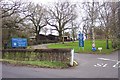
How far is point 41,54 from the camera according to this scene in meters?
21.2

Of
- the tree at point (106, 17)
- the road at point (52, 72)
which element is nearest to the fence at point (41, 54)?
the road at point (52, 72)

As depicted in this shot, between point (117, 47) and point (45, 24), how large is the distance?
4191 cm

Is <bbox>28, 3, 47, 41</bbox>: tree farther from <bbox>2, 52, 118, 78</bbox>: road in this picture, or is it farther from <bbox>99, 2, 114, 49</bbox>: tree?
<bbox>2, 52, 118, 78</bbox>: road

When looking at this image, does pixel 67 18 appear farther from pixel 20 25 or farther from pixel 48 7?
pixel 20 25

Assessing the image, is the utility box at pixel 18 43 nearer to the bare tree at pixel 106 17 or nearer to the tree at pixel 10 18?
the tree at pixel 10 18

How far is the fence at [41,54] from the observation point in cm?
2060

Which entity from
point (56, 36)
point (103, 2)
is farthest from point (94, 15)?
point (56, 36)

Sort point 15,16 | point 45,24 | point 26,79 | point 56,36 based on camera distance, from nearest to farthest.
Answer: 1. point 26,79
2. point 15,16
3. point 45,24
4. point 56,36

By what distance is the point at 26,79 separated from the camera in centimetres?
1242

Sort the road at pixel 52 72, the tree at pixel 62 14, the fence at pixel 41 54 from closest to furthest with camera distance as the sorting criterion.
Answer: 1. the road at pixel 52 72
2. the fence at pixel 41 54
3. the tree at pixel 62 14

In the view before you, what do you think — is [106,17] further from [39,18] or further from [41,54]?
[39,18]

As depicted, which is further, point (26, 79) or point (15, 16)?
point (15, 16)

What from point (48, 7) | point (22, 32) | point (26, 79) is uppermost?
point (48, 7)

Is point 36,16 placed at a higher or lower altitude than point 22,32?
higher
